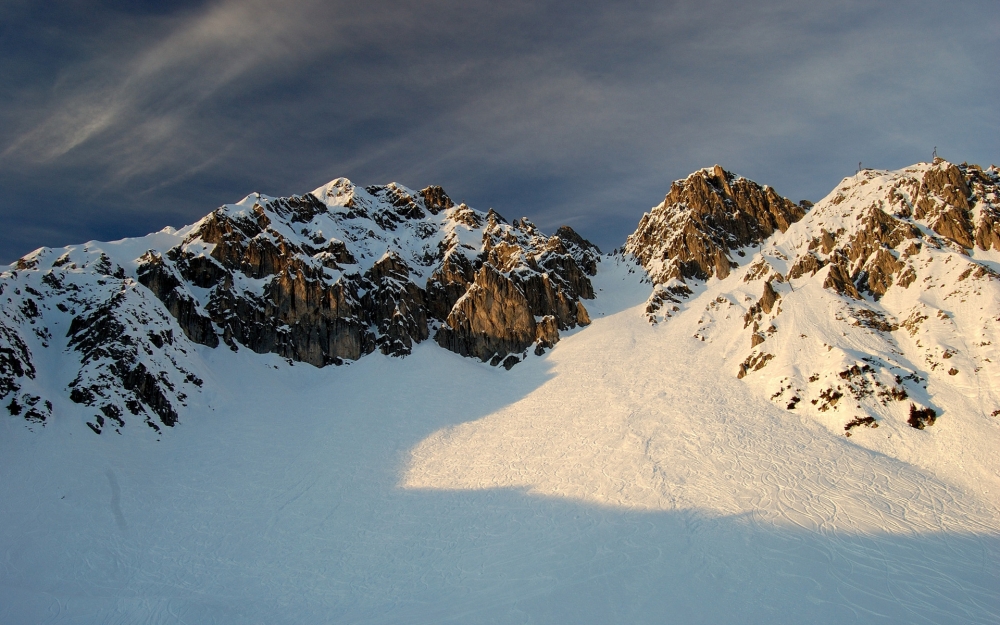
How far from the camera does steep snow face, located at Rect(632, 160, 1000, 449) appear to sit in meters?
40.3

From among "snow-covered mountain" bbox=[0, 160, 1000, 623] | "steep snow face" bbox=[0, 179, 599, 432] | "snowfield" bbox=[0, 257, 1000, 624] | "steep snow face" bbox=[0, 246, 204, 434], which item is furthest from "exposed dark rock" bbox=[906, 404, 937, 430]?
"steep snow face" bbox=[0, 246, 204, 434]

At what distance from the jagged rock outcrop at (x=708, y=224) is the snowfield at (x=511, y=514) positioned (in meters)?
35.4

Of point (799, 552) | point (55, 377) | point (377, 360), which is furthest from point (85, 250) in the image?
point (799, 552)

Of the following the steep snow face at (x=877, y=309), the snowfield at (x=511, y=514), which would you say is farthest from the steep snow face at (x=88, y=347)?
the steep snow face at (x=877, y=309)

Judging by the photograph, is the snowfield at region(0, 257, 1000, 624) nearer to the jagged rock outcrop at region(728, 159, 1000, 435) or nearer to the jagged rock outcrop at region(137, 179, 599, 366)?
the jagged rock outcrop at region(728, 159, 1000, 435)

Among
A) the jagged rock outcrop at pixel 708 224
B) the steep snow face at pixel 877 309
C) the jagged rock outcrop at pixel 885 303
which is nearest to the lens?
the steep snow face at pixel 877 309

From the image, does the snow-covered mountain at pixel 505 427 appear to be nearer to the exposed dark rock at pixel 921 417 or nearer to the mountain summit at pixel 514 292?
the exposed dark rock at pixel 921 417

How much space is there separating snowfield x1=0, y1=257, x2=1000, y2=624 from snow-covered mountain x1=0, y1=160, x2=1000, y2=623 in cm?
20

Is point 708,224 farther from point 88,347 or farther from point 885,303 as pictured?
point 88,347

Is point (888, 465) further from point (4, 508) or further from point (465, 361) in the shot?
point (4, 508)

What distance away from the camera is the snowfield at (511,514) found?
949 inches

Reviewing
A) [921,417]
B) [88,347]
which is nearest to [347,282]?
[88,347]

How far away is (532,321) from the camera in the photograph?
Result: 7200 cm

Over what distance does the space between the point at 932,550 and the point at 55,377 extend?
206 feet
